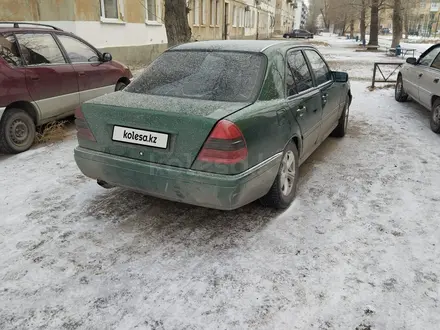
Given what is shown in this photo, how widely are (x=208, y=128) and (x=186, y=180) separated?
42 cm

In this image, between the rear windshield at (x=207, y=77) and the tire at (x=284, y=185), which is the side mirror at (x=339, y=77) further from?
the rear windshield at (x=207, y=77)

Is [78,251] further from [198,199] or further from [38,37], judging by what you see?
[38,37]

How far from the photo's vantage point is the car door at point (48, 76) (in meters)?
5.32

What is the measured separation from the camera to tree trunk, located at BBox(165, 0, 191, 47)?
34.0ft

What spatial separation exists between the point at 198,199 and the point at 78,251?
1020 millimetres

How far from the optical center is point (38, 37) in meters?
5.66

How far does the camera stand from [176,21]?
10.4 m

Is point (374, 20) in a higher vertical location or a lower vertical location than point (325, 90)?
higher

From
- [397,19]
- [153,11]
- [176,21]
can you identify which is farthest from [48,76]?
[397,19]

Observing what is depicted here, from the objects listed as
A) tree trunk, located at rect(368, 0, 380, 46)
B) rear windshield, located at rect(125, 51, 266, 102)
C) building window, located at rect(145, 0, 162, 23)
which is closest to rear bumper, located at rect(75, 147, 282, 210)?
rear windshield, located at rect(125, 51, 266, 102)

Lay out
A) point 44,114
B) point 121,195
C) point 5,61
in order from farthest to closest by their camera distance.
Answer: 1. point 44,114
2. point 5,61
3. point 121,195

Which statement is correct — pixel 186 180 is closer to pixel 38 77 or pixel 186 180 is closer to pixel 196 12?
pixel 38 77

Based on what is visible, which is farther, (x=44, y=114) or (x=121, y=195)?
(x=44, y=114)

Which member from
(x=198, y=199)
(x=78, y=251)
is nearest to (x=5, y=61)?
(x=78, y=251)
